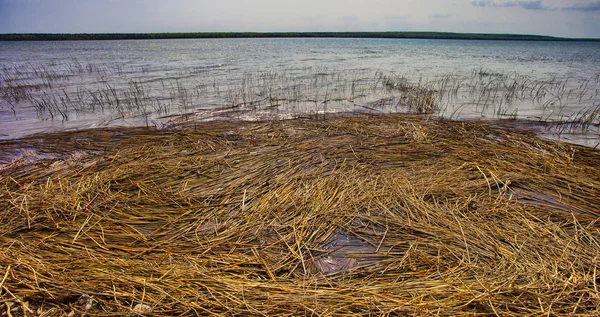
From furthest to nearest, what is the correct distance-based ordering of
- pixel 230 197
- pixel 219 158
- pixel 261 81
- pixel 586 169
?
1. pixel 261 81
2. pixel 219 158
3. pixel 586 169
4. pixel 230 197

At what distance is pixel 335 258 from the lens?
3.04 m

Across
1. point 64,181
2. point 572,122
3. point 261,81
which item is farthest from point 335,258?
point 261,81

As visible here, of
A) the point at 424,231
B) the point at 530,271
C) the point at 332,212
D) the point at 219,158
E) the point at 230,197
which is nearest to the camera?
the point at 530,271

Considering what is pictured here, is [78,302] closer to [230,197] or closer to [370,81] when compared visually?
[230,197]

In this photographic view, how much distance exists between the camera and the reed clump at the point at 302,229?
2.39m

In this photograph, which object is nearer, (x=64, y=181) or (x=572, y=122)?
(x=64, y=181)

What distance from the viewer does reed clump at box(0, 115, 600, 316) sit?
7.84 feet

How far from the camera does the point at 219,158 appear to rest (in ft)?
16.7

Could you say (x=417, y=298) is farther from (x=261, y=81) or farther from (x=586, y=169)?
(x=261, y=81)

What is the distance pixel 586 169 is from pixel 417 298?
4109 millimetres

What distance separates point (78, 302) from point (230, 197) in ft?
6.14

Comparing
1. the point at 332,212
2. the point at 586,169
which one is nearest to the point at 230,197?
the point at 332,212

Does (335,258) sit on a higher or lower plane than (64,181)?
lower

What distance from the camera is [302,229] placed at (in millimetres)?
3320
